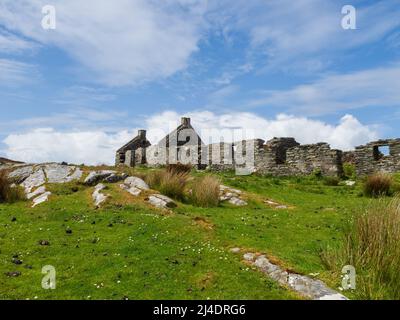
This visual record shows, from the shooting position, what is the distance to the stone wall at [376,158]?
32.7 metres

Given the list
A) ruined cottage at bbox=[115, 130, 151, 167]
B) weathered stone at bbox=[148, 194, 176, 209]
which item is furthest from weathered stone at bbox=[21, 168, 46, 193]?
ruined cottage at bbox=[115, 130, 151, 167]

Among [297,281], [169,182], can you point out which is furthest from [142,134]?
[297,281]

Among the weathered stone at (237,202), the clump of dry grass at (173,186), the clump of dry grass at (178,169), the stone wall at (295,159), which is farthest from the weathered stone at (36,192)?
the stone wall at (295,159)

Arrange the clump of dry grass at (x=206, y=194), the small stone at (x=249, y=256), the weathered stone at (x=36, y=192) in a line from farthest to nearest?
the weathered stone at (x=36, y=192) → the clump of dry grass at (x=206, y=194) → the small stone at (x=249, y=256)

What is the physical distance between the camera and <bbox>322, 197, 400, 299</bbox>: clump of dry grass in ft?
29.4

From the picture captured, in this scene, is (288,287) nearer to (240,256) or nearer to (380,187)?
(240,256)

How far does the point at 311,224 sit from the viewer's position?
15227mm

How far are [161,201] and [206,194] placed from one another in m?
2.35

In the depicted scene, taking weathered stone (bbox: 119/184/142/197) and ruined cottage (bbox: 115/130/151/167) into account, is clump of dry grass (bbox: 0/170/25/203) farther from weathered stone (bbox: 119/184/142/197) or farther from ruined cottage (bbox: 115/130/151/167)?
ruined cottage (bbox: 115/130/151/167)

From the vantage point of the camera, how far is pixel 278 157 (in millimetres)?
38312

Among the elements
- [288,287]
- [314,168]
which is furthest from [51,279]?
[314,168]

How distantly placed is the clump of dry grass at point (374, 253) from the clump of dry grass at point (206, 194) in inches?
344

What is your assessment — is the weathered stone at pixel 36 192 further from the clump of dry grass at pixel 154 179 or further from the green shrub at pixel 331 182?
the green shrub at pixel 331 182

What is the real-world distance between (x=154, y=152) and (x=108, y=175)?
26.0 m
